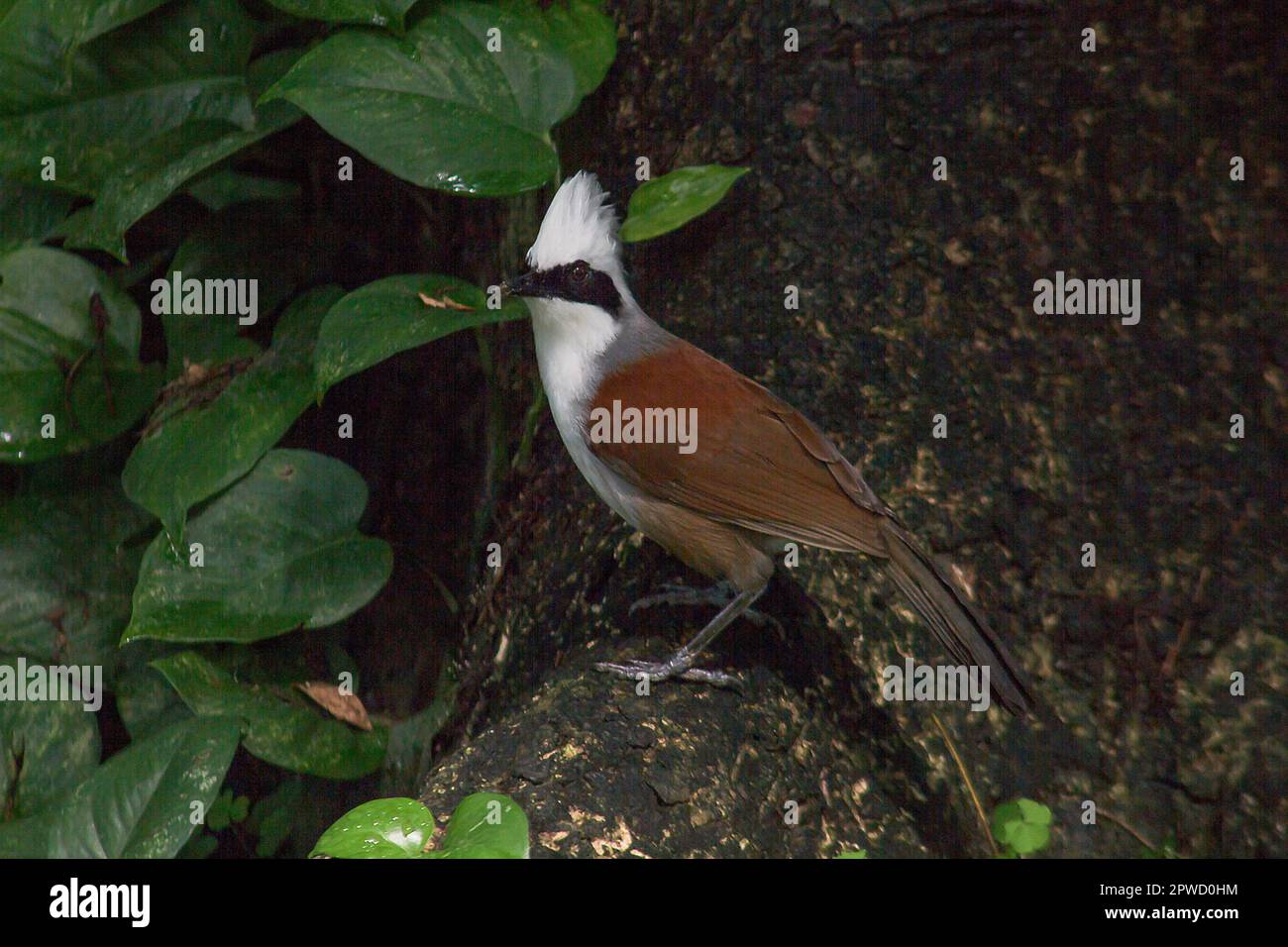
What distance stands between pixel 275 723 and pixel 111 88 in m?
1.75

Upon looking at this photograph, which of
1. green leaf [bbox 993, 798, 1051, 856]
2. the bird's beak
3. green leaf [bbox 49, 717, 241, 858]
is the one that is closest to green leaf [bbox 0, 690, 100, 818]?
green leaf [bbox 49, 717, 241, 858]

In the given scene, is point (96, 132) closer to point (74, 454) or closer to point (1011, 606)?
point (74, 454)

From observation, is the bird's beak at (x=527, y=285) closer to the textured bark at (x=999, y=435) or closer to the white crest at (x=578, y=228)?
the white crest at (x=578, y=228)

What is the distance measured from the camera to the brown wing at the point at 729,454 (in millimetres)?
2496

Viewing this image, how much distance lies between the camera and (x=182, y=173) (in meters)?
2.86

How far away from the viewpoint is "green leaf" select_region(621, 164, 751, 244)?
8.18 feet

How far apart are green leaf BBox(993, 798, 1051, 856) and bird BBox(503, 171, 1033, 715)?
0.19 metres

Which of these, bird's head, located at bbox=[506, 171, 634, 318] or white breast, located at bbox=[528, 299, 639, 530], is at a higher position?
bird's head, located at bbox=[506, 171, 634, 318]

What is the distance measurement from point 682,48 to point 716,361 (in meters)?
0.80

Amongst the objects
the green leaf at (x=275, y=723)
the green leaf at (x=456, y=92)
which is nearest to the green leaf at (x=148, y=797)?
the green leaf at (x=275, y=723)

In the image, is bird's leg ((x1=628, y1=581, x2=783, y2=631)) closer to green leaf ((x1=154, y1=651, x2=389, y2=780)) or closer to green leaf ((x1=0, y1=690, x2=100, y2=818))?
green leaf ((x1=154, y1=651, x2=389, y2=780))

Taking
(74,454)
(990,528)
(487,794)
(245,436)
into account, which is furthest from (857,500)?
(74,454)

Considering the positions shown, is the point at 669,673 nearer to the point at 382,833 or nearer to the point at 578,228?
the point at 382,833

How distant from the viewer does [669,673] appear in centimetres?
241
